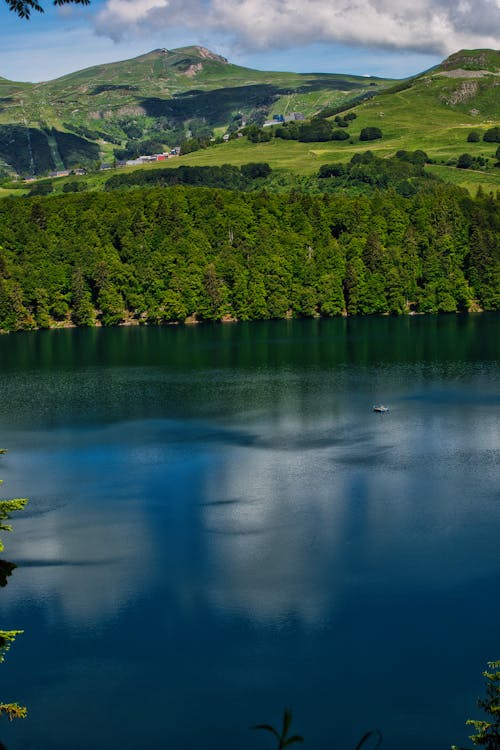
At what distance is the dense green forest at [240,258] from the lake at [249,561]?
59.4m

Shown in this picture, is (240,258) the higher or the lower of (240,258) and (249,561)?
the higher

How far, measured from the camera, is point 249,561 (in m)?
48.3

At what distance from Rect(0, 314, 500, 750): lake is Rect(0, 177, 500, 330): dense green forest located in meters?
59.4

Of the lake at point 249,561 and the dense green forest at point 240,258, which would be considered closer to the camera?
the lake at point 249,561

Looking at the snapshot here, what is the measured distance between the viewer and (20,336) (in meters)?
143

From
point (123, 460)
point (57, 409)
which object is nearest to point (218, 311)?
point (57, 409)

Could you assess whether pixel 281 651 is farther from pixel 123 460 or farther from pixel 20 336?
pixel 20 336

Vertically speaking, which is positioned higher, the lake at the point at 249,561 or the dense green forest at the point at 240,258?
the dense green forest at the point at 240,258

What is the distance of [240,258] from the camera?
16075 cm

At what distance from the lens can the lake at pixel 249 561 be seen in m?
35.7

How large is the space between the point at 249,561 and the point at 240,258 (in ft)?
383

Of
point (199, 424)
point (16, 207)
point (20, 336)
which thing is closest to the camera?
point (199, 424)

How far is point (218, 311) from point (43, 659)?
118232 millimetres

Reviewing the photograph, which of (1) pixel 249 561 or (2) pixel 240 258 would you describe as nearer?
(1) pixel 249 561
